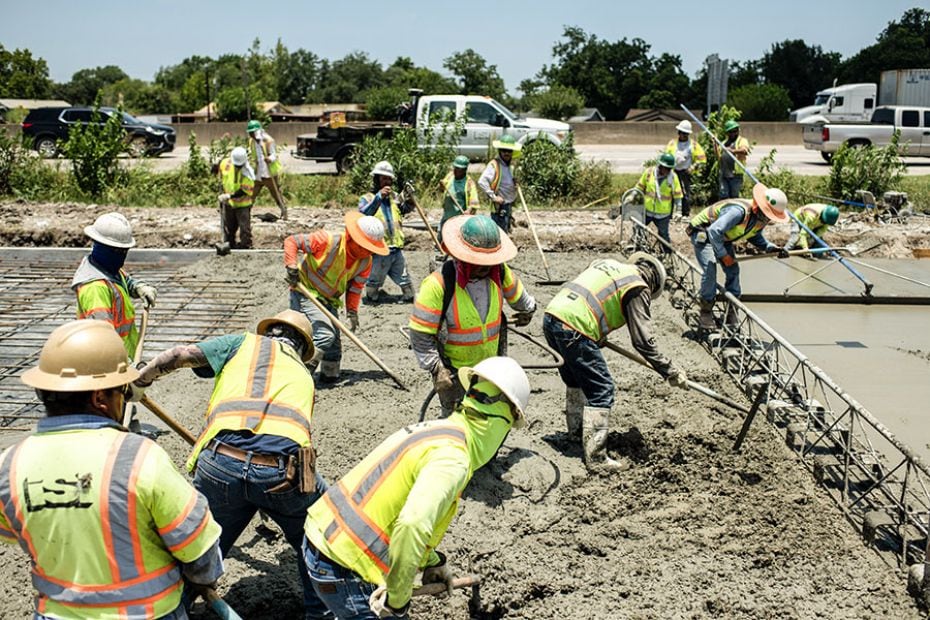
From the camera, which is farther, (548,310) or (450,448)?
(548,310)

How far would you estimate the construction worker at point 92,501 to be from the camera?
9.46 feet

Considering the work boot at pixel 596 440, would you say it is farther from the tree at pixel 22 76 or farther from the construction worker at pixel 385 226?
the tree at pixel 22 76

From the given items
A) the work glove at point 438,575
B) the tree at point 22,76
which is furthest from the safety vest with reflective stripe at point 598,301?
the tree at point 22,76

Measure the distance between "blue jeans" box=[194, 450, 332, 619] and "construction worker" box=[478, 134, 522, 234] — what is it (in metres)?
7.83

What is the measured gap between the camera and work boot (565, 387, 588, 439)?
Answer: 6.46 m

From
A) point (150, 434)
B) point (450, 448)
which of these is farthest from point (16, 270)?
point (450, 448)

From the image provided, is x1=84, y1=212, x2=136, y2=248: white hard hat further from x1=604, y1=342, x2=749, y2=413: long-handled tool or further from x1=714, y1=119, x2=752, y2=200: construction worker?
x1=714, y1=119, x2=752, y2=200: construction worker

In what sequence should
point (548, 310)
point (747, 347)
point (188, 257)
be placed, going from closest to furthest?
point (548, 310) → point (747, 347) → point (188, 257)

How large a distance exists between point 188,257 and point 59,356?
373 inches

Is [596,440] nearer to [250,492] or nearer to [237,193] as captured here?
[250,492]

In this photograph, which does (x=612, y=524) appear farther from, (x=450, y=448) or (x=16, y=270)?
(x=16, y=270)

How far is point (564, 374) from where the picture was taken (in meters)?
6.39

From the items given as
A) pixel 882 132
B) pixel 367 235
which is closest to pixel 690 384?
pixel 367 235

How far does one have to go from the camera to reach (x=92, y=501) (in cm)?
288
